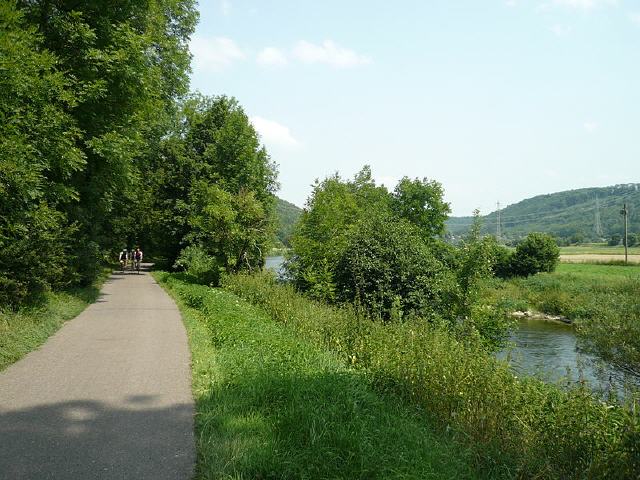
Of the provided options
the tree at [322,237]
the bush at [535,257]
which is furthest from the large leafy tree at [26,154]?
the bush at [535,257]

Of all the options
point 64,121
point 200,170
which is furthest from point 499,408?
point 200,170

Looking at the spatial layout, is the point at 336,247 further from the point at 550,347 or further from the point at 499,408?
the point at 499,408

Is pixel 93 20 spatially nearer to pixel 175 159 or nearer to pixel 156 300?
pixel 156 300

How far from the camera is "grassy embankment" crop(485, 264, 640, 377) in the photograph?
21641 mm

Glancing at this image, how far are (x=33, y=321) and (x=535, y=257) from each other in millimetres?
51824

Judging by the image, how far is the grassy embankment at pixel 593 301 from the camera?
852 inches

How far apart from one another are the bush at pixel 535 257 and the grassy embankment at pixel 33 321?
48.3 meters

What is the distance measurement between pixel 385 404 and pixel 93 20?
1490 centimetres

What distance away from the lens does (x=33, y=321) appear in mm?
10891

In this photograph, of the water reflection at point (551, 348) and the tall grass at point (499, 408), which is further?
the water reflection at point (551, 348)

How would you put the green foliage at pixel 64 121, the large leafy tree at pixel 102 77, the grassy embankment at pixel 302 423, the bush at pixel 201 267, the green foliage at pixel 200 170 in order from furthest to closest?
the green foliage at pixel 200 170, the bush at pixel 201 267, the large leafy tree at pixel 102 77, the green foliage at pixel 64 121, the grassy embankment at pixel 302 423

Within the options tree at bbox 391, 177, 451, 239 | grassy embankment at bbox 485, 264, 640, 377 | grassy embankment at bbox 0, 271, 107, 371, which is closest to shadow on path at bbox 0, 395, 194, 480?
grassy embankment at bbox 0, 271, 107, 371

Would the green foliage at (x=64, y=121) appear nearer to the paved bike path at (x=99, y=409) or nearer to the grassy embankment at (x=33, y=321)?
the grassy embankment at (x=33, y=321)

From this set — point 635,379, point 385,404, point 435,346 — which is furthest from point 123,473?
point 635,379
